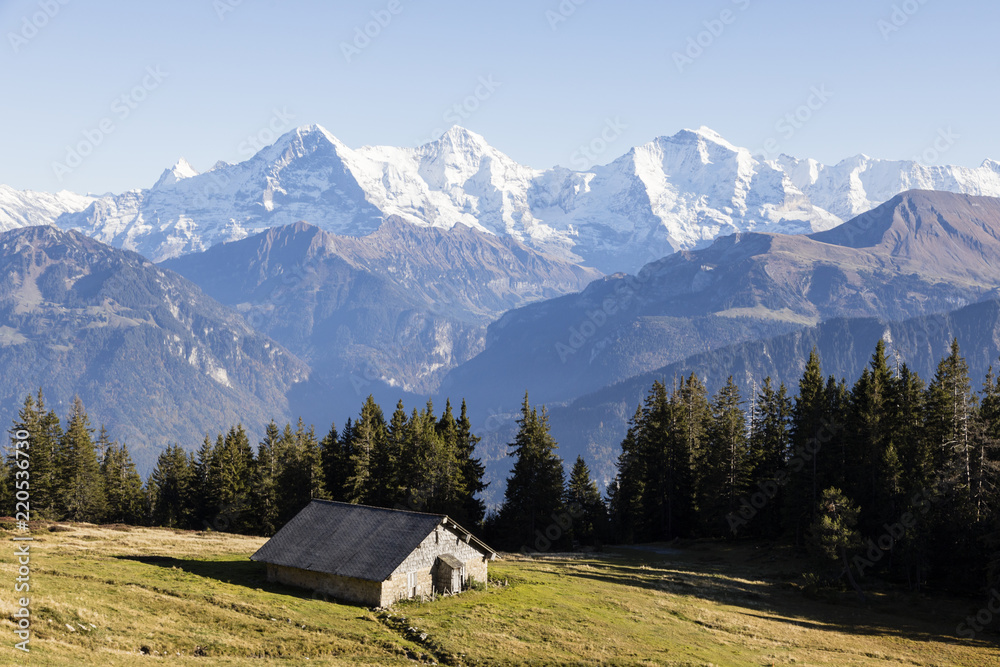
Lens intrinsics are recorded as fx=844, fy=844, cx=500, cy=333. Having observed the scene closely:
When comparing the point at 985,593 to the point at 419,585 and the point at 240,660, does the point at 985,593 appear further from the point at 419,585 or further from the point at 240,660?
the point at 240,660

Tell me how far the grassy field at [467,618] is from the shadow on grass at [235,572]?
0.65 feet

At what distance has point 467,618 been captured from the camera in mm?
60625

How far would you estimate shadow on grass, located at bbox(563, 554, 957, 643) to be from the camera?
7062 cm

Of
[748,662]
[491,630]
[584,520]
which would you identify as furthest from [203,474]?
[748,662]

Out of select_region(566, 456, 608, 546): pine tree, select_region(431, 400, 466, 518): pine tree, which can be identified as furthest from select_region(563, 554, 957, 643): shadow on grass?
select_region(566, 456, 608, 546): pine tree

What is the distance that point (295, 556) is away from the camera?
67.1 m

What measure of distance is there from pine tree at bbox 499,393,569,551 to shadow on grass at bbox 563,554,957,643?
15.0 metres

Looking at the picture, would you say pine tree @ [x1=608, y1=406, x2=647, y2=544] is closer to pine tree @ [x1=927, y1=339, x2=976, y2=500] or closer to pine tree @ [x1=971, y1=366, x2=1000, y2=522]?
pine tree @ [x1=927, y1=339, x2=976, y2=500]

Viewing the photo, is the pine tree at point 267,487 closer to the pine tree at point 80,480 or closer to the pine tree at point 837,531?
the pine tree at point 80,480

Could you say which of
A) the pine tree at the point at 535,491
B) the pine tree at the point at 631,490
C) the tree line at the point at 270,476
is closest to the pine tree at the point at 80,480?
the tree line at the point at 270,476

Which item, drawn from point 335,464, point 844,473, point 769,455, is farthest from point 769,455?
point 335,464

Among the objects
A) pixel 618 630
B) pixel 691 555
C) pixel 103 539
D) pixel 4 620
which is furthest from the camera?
pixel 691 555

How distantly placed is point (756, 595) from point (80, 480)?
94.7m

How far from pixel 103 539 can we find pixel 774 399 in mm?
82155
